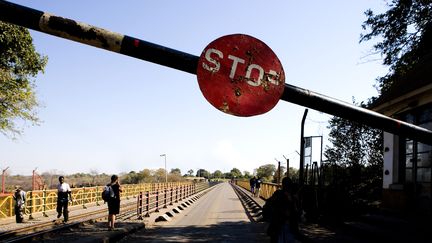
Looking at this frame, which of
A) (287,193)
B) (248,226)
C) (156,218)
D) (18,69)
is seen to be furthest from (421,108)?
(18,69)

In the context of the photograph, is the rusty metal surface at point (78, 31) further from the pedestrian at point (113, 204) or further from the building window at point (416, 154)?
the pedestrian at point (113, 204)

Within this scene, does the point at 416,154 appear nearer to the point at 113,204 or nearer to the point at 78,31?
the point at 113,204

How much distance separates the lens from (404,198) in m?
9.94

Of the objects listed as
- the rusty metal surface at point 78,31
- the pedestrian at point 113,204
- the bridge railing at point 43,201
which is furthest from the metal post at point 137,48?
the bridge railing at point 43,201

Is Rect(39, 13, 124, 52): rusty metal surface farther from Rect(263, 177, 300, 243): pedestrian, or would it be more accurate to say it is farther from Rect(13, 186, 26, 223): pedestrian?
Rect(13, 186, 26, 223): pedestrian

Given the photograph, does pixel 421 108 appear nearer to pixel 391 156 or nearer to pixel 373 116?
pixel 391 156

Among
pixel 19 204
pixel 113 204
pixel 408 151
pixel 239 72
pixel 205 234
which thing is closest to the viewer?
pixel 239 72

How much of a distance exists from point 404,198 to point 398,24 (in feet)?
42.2

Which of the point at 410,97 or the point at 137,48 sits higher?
the point at 410,97

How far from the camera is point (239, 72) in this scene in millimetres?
1955

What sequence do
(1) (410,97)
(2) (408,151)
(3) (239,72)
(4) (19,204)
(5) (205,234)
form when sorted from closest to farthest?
(3) (239,72) → (1) (410,97) → (2) (408,151) → (5) (205,234) → (4) (19,204)

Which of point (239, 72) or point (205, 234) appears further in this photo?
point (205, 234)

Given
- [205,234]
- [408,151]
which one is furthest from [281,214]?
[205,234]

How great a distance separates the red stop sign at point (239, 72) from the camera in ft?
6.39
